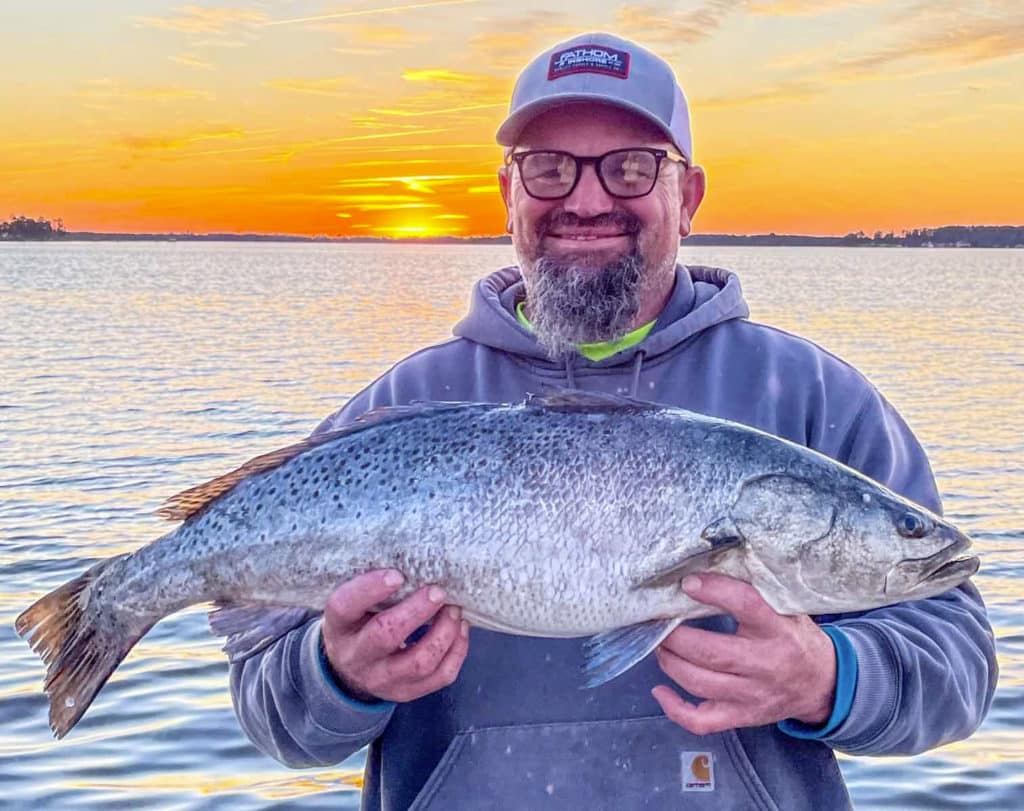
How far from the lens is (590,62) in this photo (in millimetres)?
4520

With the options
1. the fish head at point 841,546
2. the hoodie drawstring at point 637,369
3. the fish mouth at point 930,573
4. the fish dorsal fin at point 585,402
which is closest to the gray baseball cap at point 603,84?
the hoodie drawstring at point 637,369

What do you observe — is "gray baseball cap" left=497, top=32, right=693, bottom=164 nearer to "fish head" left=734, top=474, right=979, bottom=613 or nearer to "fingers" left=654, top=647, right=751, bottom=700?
"fish head" left=734, top=474, right=979, bottom=613

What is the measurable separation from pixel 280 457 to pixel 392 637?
81cm

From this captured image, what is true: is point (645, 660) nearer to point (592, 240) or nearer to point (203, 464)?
point (592, 240)

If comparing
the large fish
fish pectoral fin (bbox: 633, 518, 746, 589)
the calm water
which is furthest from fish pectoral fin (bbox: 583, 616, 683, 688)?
the calm water

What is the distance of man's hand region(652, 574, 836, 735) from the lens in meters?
3.24

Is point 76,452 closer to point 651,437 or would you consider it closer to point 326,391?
point 326,391

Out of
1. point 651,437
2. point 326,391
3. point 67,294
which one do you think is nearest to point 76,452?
point 326,391

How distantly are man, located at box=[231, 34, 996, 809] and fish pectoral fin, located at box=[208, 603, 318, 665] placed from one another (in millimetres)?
89

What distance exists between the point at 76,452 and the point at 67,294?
45.1m

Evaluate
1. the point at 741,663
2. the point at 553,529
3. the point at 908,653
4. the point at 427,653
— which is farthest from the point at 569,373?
the point at 908,653

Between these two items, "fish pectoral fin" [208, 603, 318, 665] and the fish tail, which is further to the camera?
the fish tail

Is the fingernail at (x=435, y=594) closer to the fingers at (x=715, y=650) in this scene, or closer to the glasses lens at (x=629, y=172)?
the fingers at (x=715, y=650)

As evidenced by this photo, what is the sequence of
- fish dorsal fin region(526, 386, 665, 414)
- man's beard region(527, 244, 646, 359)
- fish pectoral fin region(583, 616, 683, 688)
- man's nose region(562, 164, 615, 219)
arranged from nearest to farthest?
fish pectoral fin region(583, 616, 683, 688), fish dorsal fin region(526, 386, 665, 414), man's beard region(527, 244, 646, 359), man's nose region(562, 164, 615, 219)
